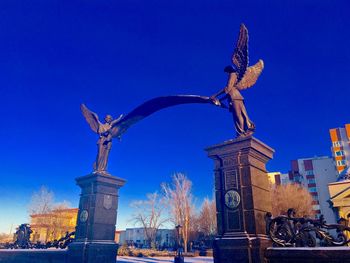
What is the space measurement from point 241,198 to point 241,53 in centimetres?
369

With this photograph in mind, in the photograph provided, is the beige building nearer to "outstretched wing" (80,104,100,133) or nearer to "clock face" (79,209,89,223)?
"outstretched wing" (80,104,100,133)

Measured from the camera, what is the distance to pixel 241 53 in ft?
24.4

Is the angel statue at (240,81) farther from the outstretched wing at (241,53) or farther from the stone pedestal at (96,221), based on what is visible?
the stone pedestal at (96,221)

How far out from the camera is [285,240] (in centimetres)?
565

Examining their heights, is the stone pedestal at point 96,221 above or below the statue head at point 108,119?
below

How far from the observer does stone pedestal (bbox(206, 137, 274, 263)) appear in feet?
19.3

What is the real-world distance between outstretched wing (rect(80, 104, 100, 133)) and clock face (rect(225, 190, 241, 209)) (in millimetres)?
6712

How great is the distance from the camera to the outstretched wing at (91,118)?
11531 millimetres

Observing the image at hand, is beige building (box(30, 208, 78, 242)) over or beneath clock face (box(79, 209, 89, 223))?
over

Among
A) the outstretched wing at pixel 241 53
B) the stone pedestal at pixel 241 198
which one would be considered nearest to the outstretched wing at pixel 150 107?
the outstretched wing at pixel 241 53

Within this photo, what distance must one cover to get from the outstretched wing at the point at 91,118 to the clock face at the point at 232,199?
671 centimetres

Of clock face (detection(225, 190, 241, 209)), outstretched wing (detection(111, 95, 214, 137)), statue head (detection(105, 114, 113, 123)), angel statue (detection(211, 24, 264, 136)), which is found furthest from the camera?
statue head (detection(105, 114, 113, 123))

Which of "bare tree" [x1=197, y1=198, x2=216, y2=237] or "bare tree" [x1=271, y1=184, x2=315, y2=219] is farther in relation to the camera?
"bare tree" [x1=197, y1=198, x2=216, y2=237]

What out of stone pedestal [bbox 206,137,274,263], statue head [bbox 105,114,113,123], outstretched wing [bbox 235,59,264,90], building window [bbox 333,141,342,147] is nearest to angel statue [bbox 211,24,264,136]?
outstretched wing [bbox 235,59,264,90]
